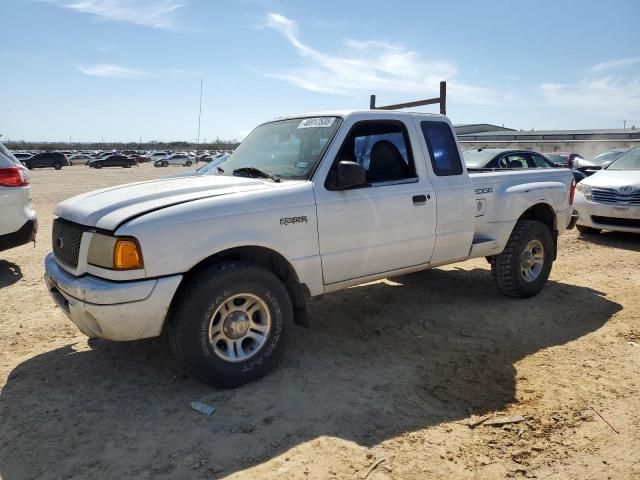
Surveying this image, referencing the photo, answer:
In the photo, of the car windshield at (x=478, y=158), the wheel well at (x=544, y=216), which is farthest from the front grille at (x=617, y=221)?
the wheel well at (x=544, y=216)

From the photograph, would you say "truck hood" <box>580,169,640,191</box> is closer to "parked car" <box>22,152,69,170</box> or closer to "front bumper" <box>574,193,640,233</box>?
"front bumper" <box>574,193,640,233</box>

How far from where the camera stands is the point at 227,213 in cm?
337

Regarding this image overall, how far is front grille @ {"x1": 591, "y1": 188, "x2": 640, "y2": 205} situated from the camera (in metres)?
8.52

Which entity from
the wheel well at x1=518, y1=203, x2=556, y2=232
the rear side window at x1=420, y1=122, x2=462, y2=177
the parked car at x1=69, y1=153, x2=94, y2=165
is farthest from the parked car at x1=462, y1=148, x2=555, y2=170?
the parked car at x1=69, y1=153, x2=94, y2=165

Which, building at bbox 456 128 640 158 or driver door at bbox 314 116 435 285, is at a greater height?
→ building at bbox 456 128 640 158

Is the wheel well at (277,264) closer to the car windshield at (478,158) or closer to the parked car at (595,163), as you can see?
the car windshield at (478,158)

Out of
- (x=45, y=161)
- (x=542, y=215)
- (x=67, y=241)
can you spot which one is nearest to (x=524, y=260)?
(x=542, y=215)

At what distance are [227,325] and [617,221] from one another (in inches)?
315

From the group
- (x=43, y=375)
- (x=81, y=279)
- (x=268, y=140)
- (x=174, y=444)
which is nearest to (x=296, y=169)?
(x=268, y=140)

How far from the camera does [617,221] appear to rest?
8852 mm

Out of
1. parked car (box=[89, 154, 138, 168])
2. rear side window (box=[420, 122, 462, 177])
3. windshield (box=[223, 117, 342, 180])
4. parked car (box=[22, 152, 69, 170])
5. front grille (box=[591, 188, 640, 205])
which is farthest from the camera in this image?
parked car (box=[89, 154, 138, 168])

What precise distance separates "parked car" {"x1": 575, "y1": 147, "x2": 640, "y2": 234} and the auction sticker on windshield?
672 centimetres

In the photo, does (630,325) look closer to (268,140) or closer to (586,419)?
(586,419)

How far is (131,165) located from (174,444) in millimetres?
56135
